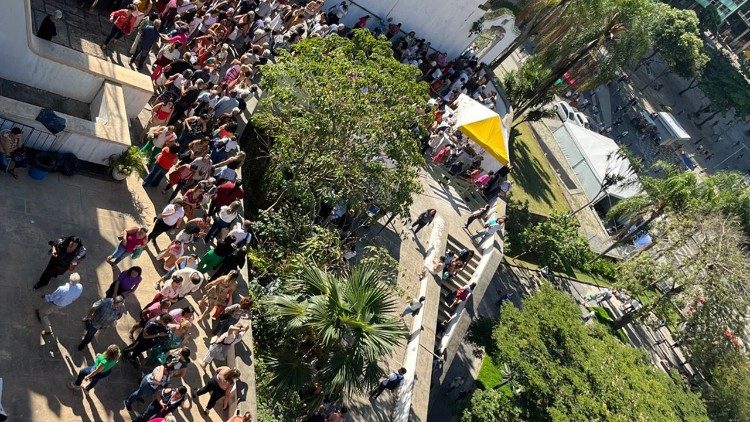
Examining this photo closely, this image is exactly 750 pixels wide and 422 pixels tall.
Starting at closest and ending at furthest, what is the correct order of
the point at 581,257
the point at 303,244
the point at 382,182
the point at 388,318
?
the point at 388,318, the point at 303,244, the point at 382,182, the point at 581,257

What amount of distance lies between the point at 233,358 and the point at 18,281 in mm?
4272

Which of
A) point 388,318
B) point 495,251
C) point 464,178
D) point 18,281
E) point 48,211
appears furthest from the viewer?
point 464,178

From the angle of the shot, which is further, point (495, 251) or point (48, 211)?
point (495, 251)

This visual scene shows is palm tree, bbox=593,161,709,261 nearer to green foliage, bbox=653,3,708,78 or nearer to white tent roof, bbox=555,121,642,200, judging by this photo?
white tent roof, bbox=555,121,642,200

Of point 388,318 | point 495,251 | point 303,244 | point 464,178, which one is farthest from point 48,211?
point 464,178

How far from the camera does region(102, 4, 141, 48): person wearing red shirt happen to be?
16.6 meters

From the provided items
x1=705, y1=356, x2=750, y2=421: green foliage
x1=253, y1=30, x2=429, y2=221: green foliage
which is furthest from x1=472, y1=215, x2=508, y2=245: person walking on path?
x1=705, y1=356, x2=750, y2=421: green foliage

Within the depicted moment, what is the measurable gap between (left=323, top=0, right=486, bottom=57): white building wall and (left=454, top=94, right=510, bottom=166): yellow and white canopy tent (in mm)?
6094

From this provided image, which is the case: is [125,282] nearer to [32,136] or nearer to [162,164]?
[162,164]

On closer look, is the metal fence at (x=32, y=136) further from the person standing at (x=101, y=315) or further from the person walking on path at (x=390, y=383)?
the person walking on path at (x=390, y=383)

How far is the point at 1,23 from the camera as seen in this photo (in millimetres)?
13852

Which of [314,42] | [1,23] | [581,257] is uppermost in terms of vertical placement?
[314,42]

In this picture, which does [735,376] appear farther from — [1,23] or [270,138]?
[1,23]

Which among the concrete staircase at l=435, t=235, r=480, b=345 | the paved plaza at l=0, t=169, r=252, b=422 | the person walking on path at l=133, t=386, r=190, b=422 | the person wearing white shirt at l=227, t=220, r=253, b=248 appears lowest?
the concrete staircase at l=435, t=235, r=480, b=345
